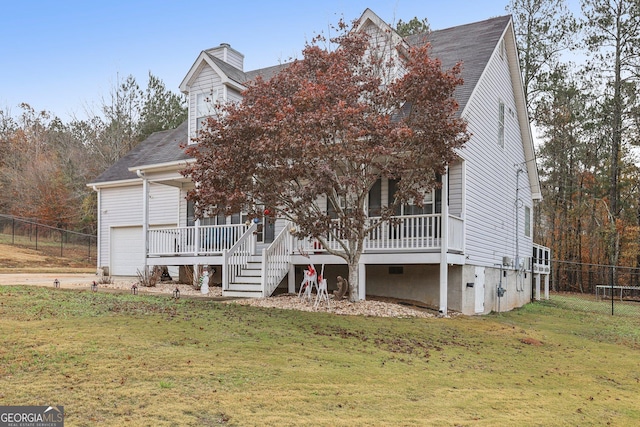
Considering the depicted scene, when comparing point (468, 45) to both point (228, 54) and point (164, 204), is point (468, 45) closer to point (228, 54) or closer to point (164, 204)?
point (228, 54)

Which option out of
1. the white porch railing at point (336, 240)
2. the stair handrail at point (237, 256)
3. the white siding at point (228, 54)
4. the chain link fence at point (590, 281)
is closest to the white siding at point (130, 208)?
the white porch railing at point (336, 240)

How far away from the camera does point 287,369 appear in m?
7.42

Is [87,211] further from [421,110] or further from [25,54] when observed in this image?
[421,110]

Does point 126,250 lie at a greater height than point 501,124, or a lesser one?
lesser

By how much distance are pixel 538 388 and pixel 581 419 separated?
1.39 meters

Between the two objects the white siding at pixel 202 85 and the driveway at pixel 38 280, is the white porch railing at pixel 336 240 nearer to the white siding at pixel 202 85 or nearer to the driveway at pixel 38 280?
the driveway at pixel 38 280

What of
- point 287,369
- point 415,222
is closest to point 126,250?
point 415,222

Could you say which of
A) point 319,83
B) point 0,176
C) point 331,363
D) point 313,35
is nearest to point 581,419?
point 331,363

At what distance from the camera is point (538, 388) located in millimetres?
7781

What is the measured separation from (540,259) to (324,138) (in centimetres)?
1593

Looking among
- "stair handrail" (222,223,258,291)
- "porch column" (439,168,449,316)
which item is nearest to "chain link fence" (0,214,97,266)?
"stair handrail" (222,223,258,291)

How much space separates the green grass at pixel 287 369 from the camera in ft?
A: 18.9

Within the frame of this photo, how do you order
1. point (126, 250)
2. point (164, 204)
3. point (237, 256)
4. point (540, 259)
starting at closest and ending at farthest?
point (237, 256) < point (164, 204) < point (126, 250) < point (540, 259)

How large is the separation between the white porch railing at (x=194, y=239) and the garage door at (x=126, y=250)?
472 centimetres
